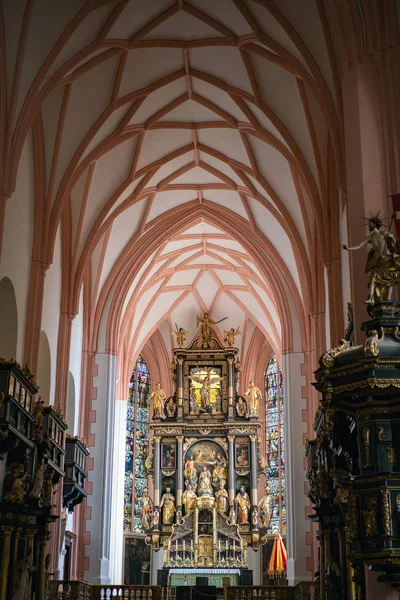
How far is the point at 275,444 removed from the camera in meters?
30.9

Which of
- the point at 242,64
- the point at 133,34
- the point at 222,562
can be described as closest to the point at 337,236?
the point at 242,64

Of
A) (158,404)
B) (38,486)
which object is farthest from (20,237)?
(158,404)

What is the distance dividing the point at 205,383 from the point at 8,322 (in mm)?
13875

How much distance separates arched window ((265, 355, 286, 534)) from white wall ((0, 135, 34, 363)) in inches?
599

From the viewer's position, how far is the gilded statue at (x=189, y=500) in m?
27.0

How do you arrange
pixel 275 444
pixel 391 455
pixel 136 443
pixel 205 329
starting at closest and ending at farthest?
1. pixel 391 455
2. pixel 205 329
3. pixel 275 444
4. pixel 136 443

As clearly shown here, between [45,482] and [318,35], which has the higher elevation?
[318,35]

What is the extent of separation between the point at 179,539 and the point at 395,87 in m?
18.8

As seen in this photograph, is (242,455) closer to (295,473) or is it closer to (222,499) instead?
(222,499)

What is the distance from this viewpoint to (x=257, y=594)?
746 inches

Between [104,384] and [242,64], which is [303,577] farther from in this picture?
[242,64]

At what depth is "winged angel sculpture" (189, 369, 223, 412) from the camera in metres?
28.8

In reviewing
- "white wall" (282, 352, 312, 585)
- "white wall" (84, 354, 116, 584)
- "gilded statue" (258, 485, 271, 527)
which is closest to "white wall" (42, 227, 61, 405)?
"white wall" (84, 354, 116, 584)

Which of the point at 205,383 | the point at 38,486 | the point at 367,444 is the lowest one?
the point at 367,444
